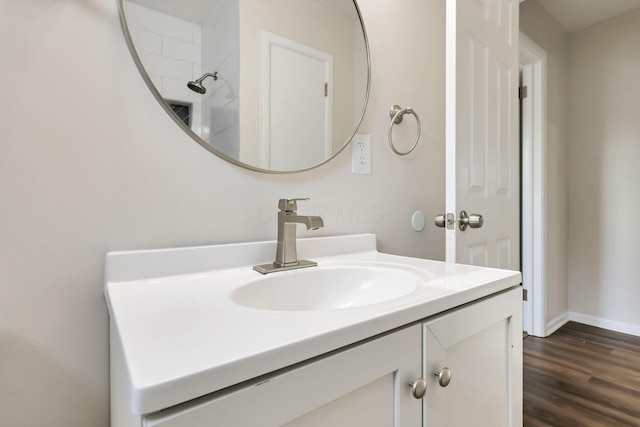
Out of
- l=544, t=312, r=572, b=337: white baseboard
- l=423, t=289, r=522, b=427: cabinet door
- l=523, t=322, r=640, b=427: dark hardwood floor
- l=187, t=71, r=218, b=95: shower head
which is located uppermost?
l=187, t=71, r=218, b=95: shower head

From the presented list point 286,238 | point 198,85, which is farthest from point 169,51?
point 286,238

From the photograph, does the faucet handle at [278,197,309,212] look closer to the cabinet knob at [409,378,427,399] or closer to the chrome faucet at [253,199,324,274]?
the chrome faucet at [253,199,324,274]

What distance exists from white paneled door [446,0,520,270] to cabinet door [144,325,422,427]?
677 millimetres

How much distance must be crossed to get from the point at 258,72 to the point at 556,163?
244 cm

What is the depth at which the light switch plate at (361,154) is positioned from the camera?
113 cm

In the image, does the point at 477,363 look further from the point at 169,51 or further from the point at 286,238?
the point at 169,51

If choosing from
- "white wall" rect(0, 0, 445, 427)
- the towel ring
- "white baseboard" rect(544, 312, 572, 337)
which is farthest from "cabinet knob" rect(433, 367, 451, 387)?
"white baseboard" rect(544, 312, 572, 337)

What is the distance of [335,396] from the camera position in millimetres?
420

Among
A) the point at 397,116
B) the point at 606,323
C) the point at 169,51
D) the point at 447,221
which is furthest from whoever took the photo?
the point at 606,323

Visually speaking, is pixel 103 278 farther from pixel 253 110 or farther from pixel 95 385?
pixel 253 110

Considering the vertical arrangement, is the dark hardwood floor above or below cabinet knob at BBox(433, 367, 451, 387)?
below

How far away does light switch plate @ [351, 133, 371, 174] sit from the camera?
1.13 m

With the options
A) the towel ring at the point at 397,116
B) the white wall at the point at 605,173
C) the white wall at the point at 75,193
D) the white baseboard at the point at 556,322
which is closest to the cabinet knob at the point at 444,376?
the white wall at the point at 75,193

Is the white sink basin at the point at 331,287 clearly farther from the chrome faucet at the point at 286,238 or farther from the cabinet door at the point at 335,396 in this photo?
the cabinet door at the point at 335,396
